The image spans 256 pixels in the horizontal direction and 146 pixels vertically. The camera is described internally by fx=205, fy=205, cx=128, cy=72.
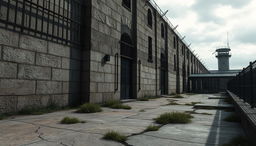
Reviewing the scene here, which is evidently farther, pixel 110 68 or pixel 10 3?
pixel 110 68

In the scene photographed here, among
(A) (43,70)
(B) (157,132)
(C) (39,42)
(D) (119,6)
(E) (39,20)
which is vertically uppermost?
(D) (119,6)

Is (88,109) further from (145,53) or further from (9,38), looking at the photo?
(145,53)

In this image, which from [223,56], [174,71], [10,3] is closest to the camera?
[10,3]

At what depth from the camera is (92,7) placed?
889cm

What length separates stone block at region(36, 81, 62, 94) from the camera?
6628 mm

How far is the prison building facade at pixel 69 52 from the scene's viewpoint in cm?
585

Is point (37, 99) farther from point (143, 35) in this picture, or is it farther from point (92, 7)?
point (143, 35)

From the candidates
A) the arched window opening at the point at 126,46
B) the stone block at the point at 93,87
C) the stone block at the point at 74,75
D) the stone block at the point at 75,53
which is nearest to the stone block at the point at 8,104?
the stone block at the point at 74,75

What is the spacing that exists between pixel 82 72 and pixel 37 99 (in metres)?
2.51

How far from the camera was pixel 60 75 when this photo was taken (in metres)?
7.52

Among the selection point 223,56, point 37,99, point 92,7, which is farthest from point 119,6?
point 223,56

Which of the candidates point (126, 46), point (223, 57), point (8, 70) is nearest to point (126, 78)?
point (126, 46)

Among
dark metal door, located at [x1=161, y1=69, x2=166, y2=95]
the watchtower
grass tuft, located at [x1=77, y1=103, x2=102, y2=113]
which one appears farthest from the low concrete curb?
the watchtower

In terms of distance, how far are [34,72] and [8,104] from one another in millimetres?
1243
